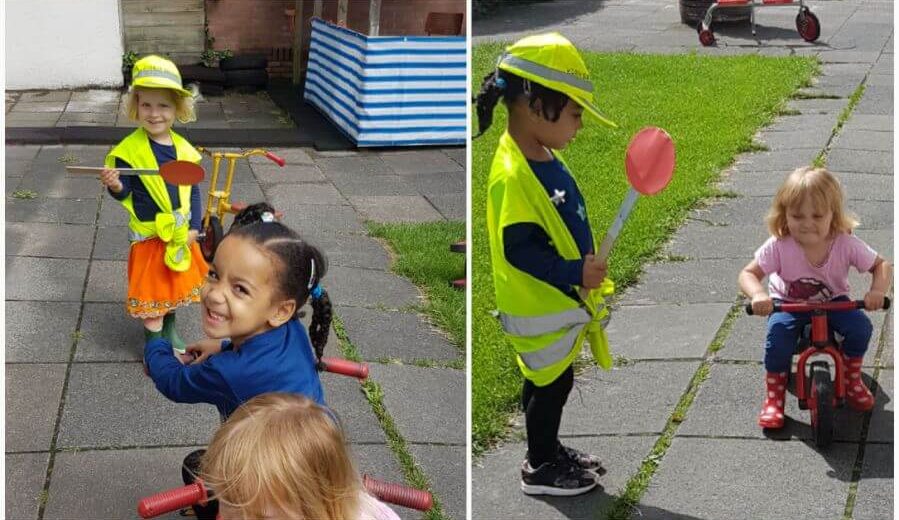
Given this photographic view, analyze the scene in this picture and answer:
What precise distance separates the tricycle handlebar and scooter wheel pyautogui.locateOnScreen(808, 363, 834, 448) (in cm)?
24

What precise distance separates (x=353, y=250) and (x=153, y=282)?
6.55 ft

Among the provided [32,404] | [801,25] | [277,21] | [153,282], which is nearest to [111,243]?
[153,282]

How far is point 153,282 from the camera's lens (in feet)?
14.9

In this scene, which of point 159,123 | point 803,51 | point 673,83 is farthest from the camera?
point 803,51

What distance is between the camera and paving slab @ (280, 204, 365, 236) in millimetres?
6824

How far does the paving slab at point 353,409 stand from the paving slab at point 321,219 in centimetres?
232

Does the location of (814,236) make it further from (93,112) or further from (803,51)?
(93,112)

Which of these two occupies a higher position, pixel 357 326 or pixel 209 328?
pixel 209 328

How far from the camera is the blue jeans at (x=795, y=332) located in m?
3.82

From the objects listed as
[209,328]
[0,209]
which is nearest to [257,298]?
[209,328]

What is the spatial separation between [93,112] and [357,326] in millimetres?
6390

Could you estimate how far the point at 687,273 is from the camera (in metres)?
5.17

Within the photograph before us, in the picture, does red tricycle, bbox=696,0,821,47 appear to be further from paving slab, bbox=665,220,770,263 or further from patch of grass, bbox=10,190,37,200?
patch of grass, bbox=10,190,37,200

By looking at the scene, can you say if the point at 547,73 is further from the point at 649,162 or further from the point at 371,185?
the point at 371,185
